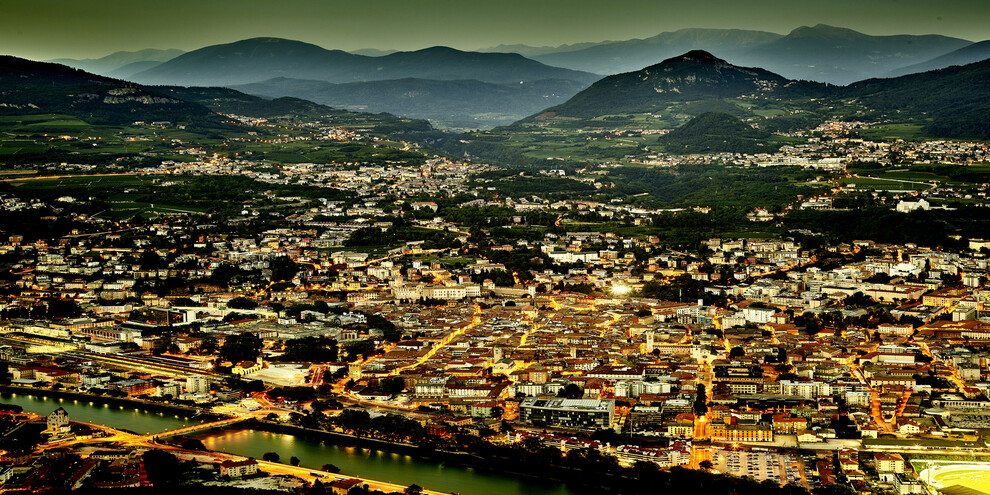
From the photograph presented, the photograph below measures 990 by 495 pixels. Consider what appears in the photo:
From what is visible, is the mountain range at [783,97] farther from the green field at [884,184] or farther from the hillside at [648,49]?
the hillside at [648,49]

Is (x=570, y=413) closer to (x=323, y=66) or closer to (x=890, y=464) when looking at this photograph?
(x=890, y=464)

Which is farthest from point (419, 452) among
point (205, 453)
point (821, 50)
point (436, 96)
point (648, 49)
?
point (648, 49)

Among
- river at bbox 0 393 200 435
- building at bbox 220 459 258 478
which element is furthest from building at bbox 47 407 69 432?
building at bbox 220 459 258 478

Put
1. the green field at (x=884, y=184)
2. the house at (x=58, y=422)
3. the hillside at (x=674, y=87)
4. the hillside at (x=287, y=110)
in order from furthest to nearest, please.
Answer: the hillside at (x=674, y=87)
the hillside at (x=287, y=110)
the green field at (x=884, y=184)
the house at (x=58, y=422)

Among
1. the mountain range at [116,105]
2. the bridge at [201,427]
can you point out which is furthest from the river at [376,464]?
the mountain range at [116,105]

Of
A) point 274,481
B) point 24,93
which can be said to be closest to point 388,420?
point 274,481

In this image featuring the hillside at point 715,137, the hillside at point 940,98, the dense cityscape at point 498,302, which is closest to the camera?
the dense cityscape at point 498,302
